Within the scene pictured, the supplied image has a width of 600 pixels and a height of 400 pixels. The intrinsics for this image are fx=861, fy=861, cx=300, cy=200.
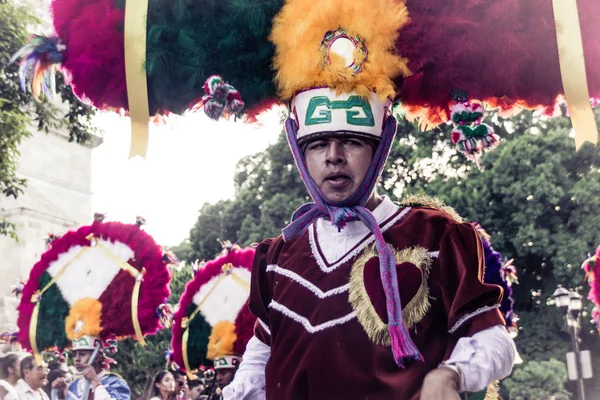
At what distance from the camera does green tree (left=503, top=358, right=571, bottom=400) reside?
17.6 metres

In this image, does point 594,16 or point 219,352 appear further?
point 219,352

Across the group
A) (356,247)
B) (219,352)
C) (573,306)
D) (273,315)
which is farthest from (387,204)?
(573,306)

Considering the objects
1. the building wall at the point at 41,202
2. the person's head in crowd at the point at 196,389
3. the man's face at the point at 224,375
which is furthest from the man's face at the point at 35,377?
the building wall at the point at 41,202

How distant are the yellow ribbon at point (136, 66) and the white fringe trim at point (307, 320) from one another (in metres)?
0.87

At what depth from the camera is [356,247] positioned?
11.8 feet

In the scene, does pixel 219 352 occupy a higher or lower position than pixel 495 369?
higher

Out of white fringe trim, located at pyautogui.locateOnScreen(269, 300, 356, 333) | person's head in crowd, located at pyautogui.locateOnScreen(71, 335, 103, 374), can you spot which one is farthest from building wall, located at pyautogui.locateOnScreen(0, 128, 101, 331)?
white fringe trim, located at pyautogui.locateOnScreen(269, 300, 356, 333)

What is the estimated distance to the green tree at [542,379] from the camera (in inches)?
693

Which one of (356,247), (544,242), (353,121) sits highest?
(544,242)

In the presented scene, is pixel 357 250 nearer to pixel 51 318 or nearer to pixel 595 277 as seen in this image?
pixel 595 277

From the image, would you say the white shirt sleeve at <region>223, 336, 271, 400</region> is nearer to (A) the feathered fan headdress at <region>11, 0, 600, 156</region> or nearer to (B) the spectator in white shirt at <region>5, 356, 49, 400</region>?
(A) the feathered fan headdress at <region>11, 0, 600, 156</region>

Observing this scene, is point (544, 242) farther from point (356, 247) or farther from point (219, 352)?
point (356, 247)

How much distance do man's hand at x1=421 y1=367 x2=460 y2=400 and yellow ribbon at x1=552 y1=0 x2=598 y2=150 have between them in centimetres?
106

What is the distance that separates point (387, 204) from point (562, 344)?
15524 mm
